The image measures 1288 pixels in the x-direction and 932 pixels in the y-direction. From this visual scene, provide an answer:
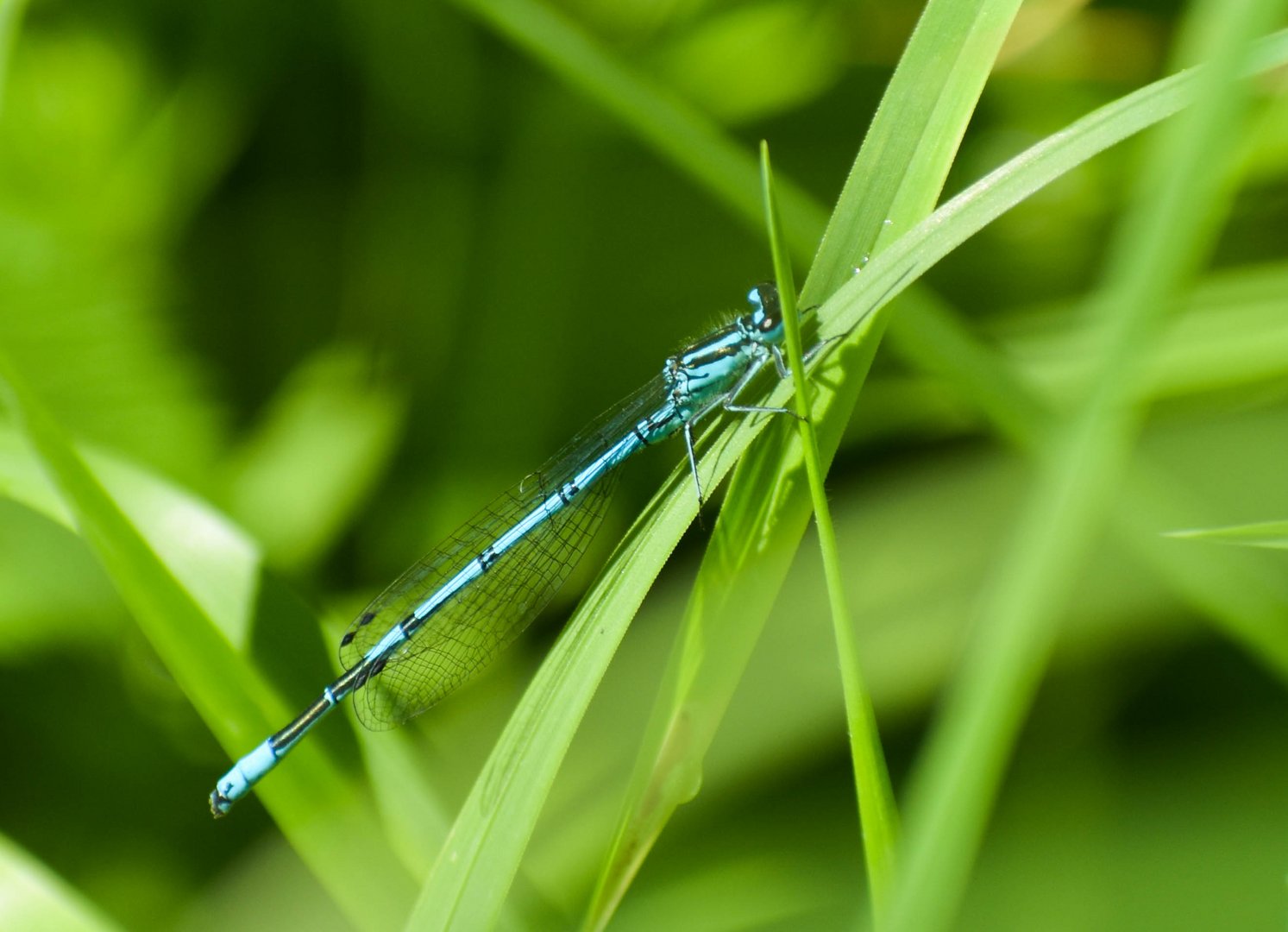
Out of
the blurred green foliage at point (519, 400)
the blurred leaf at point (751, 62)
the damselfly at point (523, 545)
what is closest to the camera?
the blurred green foliage at point (519, 400)

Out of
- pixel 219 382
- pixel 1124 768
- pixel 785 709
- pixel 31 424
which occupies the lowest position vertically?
pixel 1124 768

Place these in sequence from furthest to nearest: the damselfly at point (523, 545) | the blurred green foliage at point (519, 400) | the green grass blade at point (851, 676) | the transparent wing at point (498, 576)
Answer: the transparent wing at point (498, 576) < the damselfly at point (523, 545) < the blurred green foliage at point (519, 400) < the green grass blade at point (851, 676)

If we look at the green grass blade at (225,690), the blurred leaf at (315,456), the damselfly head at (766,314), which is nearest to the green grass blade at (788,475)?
the green grass blade at (225,690)

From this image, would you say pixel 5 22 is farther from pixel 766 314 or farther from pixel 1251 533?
pixel 1251 533

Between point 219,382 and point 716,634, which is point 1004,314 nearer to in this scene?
point 716,634

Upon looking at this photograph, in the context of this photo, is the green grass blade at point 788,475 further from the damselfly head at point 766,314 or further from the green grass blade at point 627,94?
the damselfly head at point 766,314

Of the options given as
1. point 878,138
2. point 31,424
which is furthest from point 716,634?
point 31,424

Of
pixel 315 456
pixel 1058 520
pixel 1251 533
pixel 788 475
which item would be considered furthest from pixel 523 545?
pixel 1058 520
